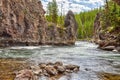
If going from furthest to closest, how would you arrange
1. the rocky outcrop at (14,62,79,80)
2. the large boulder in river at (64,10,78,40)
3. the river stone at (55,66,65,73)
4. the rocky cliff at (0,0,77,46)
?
the large boulder in river at (64,10,78,40) < the rocky cliff at (0,0,77,46) < the river stone at (55,66,65,73) < the rocky outcrop at (14,62,79,80)

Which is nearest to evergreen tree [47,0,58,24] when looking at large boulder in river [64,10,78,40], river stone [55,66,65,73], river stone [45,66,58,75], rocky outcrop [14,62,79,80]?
large boulder in river [64,10,78,40]

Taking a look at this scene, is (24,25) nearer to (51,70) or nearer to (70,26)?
(70,26)

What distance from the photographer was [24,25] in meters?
93.3

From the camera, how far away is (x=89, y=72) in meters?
28.8

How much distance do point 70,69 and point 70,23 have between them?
4463 inches

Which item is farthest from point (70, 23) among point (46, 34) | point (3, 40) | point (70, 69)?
point (70, 69)

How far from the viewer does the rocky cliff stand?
3155 inches

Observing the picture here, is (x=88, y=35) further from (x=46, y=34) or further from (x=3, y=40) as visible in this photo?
(x=3, y=40)

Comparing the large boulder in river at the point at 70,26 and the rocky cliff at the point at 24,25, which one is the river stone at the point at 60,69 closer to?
the rocky cliff at the point at 24,25

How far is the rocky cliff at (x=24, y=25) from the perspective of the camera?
80125mm

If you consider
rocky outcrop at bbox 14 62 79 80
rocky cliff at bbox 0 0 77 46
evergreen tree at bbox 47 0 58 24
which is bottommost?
rocky outcrop at bbox 14 62 79 80

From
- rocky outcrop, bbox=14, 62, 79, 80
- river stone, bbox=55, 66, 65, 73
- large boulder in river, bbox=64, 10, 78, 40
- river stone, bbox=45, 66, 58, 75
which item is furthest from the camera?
large boulder in river, bbox=64, 10, 78, 40

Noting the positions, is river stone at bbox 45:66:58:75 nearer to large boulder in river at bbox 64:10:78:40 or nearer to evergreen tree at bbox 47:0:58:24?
large boulder in river at bbox 64:10:78:40

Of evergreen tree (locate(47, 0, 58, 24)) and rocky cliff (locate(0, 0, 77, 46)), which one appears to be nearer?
rocky cliff (locate(0, 0, 77, 46))
